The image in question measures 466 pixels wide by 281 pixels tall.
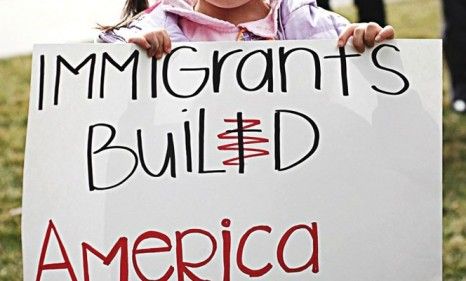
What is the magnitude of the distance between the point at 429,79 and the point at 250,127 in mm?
349

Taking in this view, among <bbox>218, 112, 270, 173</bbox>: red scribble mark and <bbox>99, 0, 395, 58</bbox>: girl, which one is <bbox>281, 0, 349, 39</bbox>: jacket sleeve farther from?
<bbox>218, 112, 270, 173</bbox>: red scribble mark

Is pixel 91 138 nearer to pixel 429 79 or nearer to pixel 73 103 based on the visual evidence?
pixel 73 103

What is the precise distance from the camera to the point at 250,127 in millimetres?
2348

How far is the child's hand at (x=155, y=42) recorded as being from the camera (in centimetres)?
233

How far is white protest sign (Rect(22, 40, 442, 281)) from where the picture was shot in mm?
2322

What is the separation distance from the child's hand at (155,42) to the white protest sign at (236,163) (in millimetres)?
19

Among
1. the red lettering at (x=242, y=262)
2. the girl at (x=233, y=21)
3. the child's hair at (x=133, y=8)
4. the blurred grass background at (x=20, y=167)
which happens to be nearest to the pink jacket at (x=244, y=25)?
the girl at (x=233, y=21)

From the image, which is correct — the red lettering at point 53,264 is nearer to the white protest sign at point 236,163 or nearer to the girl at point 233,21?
the white protest sign at point 236,163

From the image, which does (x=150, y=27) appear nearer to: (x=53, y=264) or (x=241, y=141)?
(x=241, y=141)

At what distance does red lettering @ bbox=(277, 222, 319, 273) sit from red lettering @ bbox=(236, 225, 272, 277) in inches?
1.1

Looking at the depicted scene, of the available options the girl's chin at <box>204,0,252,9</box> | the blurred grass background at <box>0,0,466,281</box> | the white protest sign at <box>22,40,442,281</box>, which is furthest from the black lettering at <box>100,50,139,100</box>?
the blurred grass background at <box>0,0,466,281</box>

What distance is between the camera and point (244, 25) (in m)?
2.55

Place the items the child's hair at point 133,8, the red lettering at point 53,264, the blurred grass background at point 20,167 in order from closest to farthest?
1. the red lettering at point 53,264
2. the child's hair at point 133,8
3. the blurred grass background at point 20,167

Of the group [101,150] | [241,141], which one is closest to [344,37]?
[241,141]
